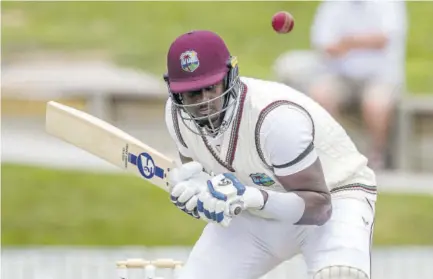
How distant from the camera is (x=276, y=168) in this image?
343 cm

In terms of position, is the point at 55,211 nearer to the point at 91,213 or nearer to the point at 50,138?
the point at 91,213

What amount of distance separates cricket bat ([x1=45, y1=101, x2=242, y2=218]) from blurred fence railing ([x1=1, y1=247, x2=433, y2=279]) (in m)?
1.41

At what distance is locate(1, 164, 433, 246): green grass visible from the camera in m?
6.74

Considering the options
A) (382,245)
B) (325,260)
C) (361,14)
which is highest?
(361,14)

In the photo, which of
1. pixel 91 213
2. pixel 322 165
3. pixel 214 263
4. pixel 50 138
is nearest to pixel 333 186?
pixel 322 165

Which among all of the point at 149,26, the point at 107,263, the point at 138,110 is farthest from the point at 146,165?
the point at 149,26

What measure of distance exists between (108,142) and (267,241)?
1.83 ft

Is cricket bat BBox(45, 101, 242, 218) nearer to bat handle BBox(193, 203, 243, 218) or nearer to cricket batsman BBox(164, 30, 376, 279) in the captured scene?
cricket batsman BBox(164, 30, 376, 279)

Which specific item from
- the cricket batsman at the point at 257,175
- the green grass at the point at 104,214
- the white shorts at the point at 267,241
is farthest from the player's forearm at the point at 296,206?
the green grass at the point at 104,214

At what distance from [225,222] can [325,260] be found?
311 millimetres

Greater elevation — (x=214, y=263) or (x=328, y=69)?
(x=328, y=69)

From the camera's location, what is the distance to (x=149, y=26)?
9.24 m

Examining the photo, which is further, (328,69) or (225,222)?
(328,69)

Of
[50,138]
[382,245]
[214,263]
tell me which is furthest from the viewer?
[50,138]
